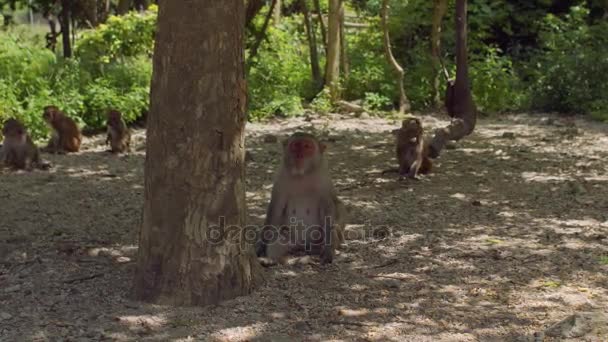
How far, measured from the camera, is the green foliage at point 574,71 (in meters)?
15.6

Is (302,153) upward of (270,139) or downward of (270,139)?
upward

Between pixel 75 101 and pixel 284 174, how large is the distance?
292 inches

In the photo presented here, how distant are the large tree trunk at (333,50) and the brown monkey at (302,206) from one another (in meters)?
9.82

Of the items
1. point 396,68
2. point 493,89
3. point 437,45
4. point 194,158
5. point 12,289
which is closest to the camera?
point 194,158

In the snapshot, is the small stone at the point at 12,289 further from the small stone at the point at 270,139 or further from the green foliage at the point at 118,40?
the green foliage at the point at 118,40

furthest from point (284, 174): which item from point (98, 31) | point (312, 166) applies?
point (98, 31)

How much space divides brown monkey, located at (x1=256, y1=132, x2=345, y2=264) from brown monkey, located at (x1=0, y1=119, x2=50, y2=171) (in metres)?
4.97

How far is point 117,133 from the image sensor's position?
38.2 feet

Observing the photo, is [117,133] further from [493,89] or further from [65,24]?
[65,24]

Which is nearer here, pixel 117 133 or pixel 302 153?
pixel 302 153

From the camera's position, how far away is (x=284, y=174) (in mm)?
6504

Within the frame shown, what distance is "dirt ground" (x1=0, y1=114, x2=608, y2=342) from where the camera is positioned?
5.17 m

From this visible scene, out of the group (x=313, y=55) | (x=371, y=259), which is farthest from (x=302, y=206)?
(x=313, y=55)
